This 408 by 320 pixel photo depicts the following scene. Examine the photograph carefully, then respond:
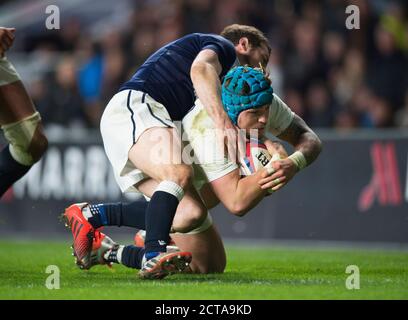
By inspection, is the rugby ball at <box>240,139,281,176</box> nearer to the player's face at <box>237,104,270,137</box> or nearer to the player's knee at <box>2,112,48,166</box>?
the player's face at <box>237,104,270,137</box>

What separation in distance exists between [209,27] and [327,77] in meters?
1.92

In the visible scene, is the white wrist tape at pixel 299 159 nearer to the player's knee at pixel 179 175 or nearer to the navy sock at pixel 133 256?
the player's knee at pixel 179 175

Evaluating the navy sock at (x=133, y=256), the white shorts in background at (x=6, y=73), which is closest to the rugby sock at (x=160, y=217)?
the navy sock at (x=133, y=256)

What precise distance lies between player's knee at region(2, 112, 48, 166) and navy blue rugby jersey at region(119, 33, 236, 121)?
0.71 metres

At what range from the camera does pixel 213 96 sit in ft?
20.5

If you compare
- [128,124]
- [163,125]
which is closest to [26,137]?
[128,124]

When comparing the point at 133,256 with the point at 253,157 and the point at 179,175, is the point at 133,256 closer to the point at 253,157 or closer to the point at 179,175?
the point at 179,175

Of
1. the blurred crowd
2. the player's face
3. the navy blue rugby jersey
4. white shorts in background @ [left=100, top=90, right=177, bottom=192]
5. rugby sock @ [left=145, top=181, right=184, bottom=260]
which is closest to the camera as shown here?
rugby sock @ [left=145, top=181, right=184, bottom=260]

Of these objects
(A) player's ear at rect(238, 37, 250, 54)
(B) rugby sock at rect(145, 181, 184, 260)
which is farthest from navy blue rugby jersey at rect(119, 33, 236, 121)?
(B) rugby sock at rect(145, 181, 184, 260)

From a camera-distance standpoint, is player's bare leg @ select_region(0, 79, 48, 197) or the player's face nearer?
the player's face

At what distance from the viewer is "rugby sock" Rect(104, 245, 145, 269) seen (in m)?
6.60

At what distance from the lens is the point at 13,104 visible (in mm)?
6875
